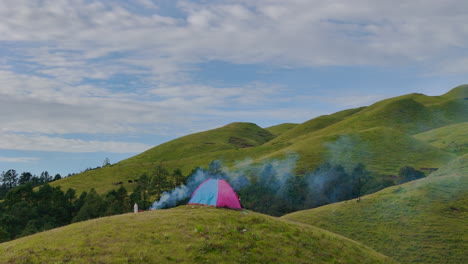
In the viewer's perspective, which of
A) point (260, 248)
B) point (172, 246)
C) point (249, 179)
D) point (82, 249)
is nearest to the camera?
point (82, 249)

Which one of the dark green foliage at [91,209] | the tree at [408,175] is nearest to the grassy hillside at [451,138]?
the tree at [408,175]

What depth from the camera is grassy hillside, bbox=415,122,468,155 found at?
134150 mm

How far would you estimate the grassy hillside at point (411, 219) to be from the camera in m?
48.3

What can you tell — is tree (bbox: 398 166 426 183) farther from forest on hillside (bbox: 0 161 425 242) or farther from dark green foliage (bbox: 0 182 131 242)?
dark green foliage (bbox: 0 182 131 242)

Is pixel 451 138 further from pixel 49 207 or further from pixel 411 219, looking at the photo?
pixel 49 207

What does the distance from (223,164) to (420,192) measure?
3822 inches

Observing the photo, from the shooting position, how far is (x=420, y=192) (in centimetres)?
6594

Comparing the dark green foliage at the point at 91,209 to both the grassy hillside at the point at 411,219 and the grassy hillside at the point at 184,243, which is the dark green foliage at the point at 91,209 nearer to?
the grassy hillside at the point at 411,219

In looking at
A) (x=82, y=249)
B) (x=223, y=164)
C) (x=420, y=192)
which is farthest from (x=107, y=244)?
(x=223, y=164)

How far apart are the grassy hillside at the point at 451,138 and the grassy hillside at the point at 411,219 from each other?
6873 cm

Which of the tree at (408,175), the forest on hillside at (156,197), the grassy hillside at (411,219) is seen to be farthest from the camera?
the tree at (408,175)

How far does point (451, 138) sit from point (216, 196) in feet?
468

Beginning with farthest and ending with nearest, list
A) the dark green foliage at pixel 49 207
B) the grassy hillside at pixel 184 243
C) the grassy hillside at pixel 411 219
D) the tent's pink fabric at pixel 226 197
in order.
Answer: the dark green foliage at pixel 49 207 → the grassy hillside at pixel 411 219 → the tent's pink fabric at pixel 226 197 → the grassy hillside at pixel 184 243

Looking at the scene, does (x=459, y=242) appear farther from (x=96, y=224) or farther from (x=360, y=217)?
(x=96, y=224)
